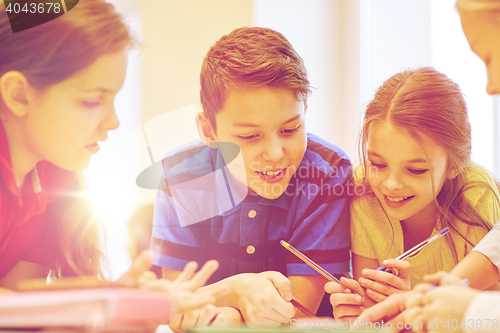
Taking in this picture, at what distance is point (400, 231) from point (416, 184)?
0.07m

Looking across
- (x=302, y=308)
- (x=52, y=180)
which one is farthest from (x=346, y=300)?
(x=52, y=180)

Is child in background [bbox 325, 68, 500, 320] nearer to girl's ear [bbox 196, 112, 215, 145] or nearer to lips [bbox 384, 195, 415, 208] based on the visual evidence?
lips [bbox 384, 195, 415, 208]

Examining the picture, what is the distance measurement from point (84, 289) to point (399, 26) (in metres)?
0.50

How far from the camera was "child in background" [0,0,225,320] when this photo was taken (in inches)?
17.6

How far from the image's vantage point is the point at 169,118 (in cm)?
51

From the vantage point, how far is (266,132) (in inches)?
19.1

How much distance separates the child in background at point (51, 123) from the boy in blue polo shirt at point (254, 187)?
0.07 metres

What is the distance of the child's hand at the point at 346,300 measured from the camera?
0.44 meters

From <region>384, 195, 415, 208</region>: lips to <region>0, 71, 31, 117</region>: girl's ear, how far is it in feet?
1.46

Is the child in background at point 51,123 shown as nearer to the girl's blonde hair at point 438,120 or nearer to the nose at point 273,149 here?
the nose at point 273,149

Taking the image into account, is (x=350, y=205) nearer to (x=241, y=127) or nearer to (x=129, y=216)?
(x=241, y=127)

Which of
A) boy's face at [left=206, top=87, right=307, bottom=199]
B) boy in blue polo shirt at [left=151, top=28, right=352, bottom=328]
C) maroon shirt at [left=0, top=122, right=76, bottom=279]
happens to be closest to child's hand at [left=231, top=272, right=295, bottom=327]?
boy in blue polo shirt at [left=151, top=28, right=352, bottom=328]

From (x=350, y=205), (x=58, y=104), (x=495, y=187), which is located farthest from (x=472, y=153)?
(x=58, y=104)

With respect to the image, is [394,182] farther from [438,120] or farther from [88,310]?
[88,310]
